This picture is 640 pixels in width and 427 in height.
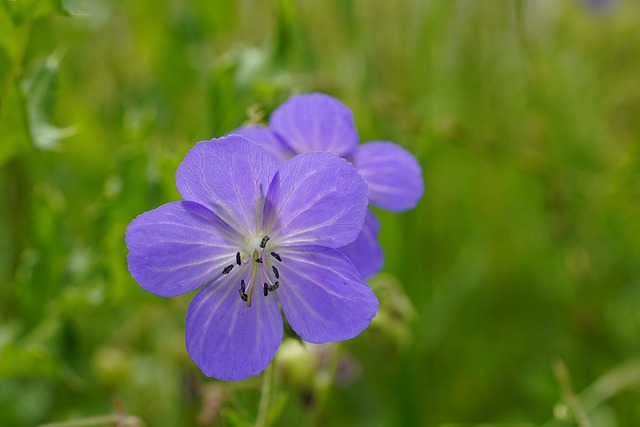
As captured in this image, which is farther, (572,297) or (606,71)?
(606,71)

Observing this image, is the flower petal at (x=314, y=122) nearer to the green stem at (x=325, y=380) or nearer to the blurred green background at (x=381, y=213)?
the blurred green background at (x=381, y=213)

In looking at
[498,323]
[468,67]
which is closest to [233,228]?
[498,323]

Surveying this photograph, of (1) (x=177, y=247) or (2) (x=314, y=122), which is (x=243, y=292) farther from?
(2) (x=314, y=122)

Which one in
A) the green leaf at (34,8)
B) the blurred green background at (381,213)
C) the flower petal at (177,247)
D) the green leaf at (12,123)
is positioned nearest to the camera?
the flower petal at (177,247)

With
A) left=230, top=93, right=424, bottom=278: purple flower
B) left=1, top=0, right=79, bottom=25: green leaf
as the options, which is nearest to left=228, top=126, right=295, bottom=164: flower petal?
left=230, top=93, right=424, bottom=278: purple flower

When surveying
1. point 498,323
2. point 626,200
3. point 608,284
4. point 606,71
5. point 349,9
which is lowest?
point 498,323

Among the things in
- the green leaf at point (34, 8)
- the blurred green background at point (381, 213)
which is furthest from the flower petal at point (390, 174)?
the green leaf at point (34, 8)

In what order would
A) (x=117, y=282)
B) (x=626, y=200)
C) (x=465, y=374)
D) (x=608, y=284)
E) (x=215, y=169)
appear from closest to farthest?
(x=215, y=169)
(x=117, y=282)
(x=626, y=200)
(x=465, y=374)
(x=608, y=284)

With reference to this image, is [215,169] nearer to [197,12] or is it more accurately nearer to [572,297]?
[197,12]
